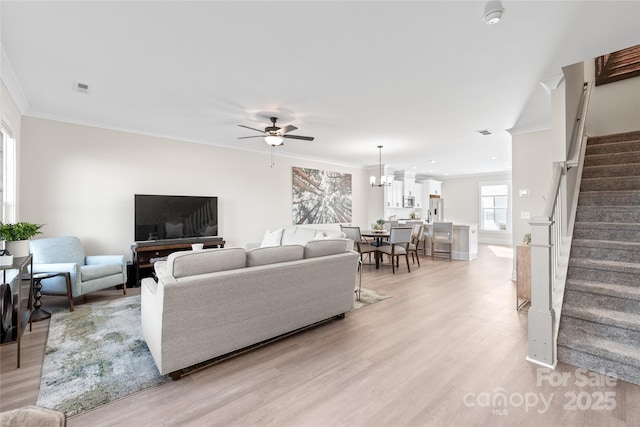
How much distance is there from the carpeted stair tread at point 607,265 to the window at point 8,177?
630 cm

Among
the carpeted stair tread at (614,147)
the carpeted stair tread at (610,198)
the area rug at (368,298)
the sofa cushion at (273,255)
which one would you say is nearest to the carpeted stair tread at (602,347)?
the carpeted stair tread at (610,198)

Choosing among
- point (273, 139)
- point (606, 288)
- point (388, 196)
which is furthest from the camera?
point (388, 196)

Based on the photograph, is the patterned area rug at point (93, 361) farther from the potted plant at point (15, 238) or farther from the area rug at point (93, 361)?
the potted plant at point (15, 238)

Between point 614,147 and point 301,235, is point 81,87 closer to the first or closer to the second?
point 301,235

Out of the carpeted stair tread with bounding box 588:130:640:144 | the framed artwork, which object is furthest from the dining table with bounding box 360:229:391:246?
the carpeted stair tread with bounding box 588:130:640:144

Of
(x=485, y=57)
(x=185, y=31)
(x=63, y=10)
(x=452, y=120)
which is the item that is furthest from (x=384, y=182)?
(x=63, y=10)

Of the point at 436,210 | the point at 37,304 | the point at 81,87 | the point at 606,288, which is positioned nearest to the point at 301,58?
the point at 81,87

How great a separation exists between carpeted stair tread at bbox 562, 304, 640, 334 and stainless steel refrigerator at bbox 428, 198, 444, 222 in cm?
881

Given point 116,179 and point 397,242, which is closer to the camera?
point 116,179

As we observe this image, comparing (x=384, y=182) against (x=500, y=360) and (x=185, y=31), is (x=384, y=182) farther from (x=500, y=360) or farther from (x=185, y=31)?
(x=185, y=31)

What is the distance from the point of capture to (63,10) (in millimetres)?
2092

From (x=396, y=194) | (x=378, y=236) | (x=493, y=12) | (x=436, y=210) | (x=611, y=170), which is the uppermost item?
(x=493, y=12)

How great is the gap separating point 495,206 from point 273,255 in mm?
10327

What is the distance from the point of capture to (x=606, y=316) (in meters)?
2.35
